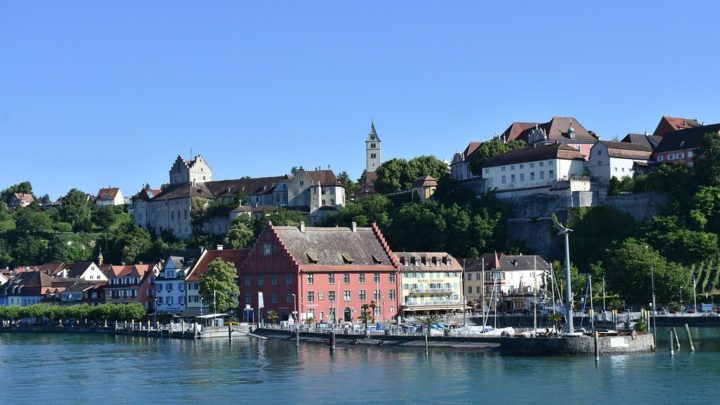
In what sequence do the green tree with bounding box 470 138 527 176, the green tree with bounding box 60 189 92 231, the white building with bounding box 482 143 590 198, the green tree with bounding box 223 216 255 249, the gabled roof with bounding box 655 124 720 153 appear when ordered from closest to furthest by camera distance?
1. the white building with bounding box 482 143 590 198
2. the gabled roof with bounding box 655 124 720 153
3. the green tree with bounding box 223 216 255 249
4. the green tree with bounding box 470 138 527 176
5. the green tree with bounding box 60 189 92 231

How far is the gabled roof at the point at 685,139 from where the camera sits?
122 meters

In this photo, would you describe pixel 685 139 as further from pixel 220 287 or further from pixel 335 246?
pixel 220 287

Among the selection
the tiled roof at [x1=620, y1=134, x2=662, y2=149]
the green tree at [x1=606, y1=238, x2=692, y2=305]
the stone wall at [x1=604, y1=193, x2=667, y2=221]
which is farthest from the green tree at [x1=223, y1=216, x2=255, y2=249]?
the tiled roof at [x1=620, y1=134, x2=662, y2=149]

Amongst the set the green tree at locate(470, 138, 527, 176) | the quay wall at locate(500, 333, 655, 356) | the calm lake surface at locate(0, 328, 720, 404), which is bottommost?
the calm lake surface at locate(0, 328, 720, 404)

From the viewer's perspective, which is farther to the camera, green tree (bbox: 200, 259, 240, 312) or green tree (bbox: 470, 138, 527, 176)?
green tree (bbox: 470, 138, 527, 176)

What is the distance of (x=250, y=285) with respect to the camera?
99500 millimetres

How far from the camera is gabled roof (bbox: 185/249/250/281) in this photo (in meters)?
106

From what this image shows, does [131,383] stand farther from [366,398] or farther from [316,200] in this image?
[316,200]

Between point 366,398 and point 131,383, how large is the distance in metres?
15.5

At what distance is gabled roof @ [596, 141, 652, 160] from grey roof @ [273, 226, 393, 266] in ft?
108

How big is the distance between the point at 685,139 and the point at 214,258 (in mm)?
54627

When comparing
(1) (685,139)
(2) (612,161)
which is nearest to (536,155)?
(2) (612,161)

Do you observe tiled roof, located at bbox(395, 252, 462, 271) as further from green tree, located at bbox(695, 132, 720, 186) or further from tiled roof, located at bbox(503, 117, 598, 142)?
tiled roof, located at bbox(503, 117, 598, 142)

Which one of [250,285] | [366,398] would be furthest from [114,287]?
[366,398]
